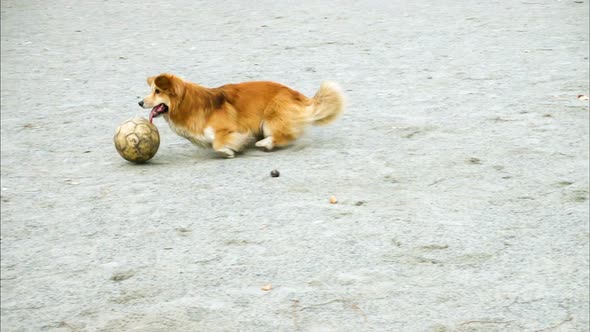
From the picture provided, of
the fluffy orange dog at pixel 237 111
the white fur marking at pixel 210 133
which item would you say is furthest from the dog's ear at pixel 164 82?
the white fur marking at pixel 210 133

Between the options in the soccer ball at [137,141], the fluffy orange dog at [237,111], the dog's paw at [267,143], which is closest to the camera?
the soccer ball at [137,141]

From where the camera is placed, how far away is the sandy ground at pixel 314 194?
12.3ft

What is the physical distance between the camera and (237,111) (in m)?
5.71

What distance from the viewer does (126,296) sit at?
381 centimetres

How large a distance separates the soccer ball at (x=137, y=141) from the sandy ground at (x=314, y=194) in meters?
0.09

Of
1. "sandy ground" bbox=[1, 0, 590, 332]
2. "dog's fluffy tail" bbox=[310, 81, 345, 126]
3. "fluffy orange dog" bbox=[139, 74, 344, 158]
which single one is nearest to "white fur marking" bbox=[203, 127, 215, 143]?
"fluffy orange dog" bbox=[139, 74, 344, 158]

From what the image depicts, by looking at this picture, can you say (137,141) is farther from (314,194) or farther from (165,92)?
(314,194)

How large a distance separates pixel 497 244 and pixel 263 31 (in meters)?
5.21

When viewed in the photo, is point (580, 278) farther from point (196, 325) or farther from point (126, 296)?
point (126, 296)

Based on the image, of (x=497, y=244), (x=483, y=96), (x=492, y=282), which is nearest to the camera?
(x=492, y=282)

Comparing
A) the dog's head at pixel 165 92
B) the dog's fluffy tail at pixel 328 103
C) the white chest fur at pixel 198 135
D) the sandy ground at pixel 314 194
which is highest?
the dog's head at pixel 165 92

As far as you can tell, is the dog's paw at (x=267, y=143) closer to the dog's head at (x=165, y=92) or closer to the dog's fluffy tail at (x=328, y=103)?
the dog's fluffy tail at (x=328, y=103)

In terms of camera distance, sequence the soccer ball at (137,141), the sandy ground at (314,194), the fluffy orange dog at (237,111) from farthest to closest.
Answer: the fluffy orange dog at (237,111) < the soccer ball at (137,141) < the sandy ground at (314,194)

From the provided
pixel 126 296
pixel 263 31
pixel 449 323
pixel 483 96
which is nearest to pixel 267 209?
pixel 126 296
